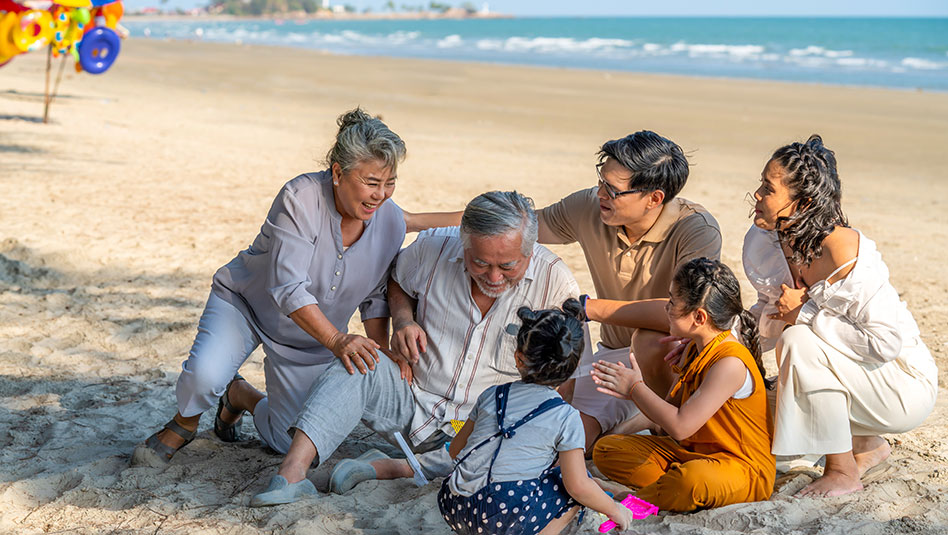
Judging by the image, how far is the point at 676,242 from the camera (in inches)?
136

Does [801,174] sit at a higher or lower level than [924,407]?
higher

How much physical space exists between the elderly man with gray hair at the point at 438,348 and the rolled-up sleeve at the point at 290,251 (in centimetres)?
31

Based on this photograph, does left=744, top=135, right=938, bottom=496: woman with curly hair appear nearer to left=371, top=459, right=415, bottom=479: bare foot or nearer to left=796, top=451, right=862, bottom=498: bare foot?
left=796, top=451, right=862, bottom=498: bare foot

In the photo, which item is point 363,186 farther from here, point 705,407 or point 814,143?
point 814,143

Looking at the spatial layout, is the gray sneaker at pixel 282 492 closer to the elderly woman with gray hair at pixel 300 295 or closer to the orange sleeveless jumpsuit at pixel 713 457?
the elderly woman with gray hair at pixel 300 295

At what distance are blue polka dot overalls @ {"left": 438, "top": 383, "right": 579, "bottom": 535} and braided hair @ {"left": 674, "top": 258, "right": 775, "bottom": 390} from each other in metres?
0.62

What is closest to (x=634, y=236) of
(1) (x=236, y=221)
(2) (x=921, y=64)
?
(1) (x=236, y=221)

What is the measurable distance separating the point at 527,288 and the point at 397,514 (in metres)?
0.94

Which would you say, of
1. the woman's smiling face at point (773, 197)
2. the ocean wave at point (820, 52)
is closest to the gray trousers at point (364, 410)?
the woman's smiling face at point (773, 197)

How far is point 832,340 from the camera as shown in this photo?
→ 3080mm

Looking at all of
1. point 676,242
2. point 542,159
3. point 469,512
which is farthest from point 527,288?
point 542,159

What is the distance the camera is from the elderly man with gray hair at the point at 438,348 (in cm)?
309

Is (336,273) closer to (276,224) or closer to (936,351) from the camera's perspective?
(276,224)

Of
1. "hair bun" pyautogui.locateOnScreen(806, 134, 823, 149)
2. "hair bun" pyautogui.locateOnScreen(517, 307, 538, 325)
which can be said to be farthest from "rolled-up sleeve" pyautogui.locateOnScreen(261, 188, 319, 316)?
"hair bun" pyautogui.locateOnScreen(806, 134, 823, 149)
